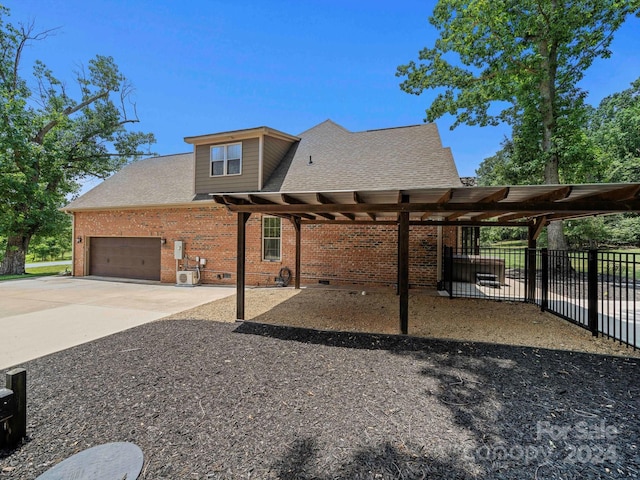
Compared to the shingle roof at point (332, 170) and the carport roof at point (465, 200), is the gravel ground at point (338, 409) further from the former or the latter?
the shingle roof at point (332, 170)

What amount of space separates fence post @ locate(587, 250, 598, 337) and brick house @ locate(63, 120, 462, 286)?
419 centimetres

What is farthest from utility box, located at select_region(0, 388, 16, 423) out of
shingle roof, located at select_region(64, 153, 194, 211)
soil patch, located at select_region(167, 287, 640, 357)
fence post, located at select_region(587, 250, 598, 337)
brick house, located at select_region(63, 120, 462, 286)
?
shingle roof, located at select_region(64, 153, 194, 211)

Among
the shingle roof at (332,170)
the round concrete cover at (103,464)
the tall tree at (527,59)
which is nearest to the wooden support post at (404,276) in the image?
the shingle roof at (332,170)

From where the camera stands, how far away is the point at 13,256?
15.5m

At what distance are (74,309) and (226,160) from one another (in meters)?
7.36

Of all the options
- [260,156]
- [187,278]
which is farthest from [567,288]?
Answer: [187,278]

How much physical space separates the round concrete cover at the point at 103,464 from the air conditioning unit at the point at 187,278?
9447 millimetres

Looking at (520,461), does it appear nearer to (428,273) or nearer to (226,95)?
(428,273)

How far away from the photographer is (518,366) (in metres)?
4.05

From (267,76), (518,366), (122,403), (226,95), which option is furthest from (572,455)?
(226,95)

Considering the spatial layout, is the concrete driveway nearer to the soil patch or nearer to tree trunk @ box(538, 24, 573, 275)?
the soil patch

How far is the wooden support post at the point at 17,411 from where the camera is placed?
2.47m

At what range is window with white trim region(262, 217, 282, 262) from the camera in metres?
11.1

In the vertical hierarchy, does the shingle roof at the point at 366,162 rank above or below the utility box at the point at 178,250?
above
